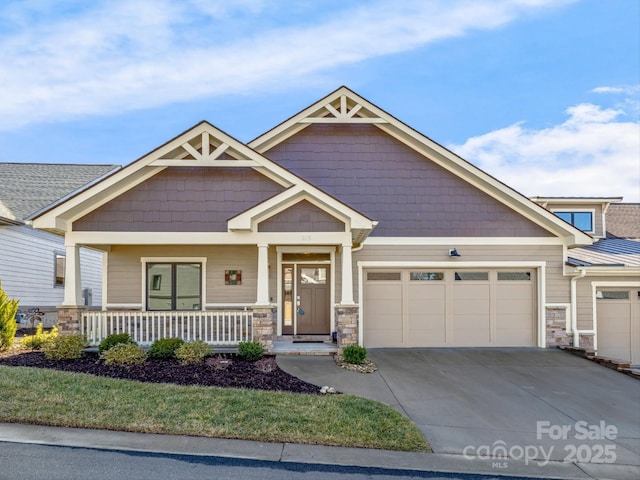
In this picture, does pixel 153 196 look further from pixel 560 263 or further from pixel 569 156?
pixel 569 156

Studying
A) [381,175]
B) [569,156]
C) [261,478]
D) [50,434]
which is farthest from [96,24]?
[569,156]

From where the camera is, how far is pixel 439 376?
9055mm

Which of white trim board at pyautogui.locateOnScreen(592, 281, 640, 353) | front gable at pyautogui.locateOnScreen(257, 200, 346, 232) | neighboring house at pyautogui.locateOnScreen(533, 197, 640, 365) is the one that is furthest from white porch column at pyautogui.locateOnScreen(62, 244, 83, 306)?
white trim board at pyautogui.locateOnScreen(592, 281, 640, 353)

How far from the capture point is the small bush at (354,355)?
9.33 meters

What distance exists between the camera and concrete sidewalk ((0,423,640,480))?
518 cm

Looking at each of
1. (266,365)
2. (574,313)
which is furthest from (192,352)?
(574,313)

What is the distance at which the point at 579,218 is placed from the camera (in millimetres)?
15992

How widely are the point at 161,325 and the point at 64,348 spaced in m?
2.38

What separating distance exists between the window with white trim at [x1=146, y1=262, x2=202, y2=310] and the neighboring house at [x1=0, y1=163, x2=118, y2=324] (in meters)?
4.55

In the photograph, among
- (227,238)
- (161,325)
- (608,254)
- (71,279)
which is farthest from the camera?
(608,254)

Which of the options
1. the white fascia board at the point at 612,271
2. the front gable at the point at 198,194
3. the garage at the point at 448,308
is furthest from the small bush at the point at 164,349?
the white fascia board at the point at 612,271

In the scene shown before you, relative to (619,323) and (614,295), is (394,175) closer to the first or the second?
(614,295)

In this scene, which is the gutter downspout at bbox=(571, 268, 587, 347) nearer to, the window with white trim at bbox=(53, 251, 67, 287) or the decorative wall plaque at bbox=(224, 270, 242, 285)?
the decorative wall plaque at bbox=(224, 270, 242, 285)

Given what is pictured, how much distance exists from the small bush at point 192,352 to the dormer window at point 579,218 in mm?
13245
